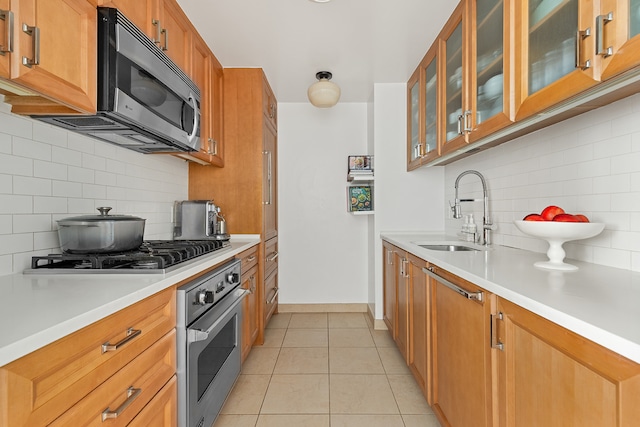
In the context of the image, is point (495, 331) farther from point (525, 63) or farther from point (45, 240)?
point (45, 240)

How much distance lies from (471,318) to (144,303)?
1158mm

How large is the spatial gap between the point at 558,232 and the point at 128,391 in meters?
1.53

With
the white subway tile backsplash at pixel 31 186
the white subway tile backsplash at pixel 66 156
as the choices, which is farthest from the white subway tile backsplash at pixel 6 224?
the white subway tile backsplash at pixel 66 156

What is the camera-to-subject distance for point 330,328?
10.2 feet

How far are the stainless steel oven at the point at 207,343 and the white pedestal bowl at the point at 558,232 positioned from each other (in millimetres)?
1386

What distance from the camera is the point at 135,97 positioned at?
139 centimetres

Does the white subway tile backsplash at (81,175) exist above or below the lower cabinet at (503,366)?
above

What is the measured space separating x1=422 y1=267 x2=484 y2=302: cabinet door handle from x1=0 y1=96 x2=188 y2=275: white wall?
1.72m

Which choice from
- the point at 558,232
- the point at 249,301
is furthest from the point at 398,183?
the point at 558,232

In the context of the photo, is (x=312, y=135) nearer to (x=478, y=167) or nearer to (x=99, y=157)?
(x=478, y=167)

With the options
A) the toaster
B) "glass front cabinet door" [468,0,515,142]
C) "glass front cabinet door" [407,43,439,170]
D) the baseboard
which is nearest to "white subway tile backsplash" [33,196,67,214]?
the toaster

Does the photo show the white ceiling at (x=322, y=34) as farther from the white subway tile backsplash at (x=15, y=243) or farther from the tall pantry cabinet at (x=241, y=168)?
the white subway tile backsplash at (x=15, y=243)

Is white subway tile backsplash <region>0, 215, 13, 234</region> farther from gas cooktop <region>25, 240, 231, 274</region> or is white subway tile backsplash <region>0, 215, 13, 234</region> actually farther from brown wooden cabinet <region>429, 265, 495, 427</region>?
brown wooden cabinet <region>429, 265, 495, 427</region>

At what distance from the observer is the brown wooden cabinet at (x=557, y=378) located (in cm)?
62
